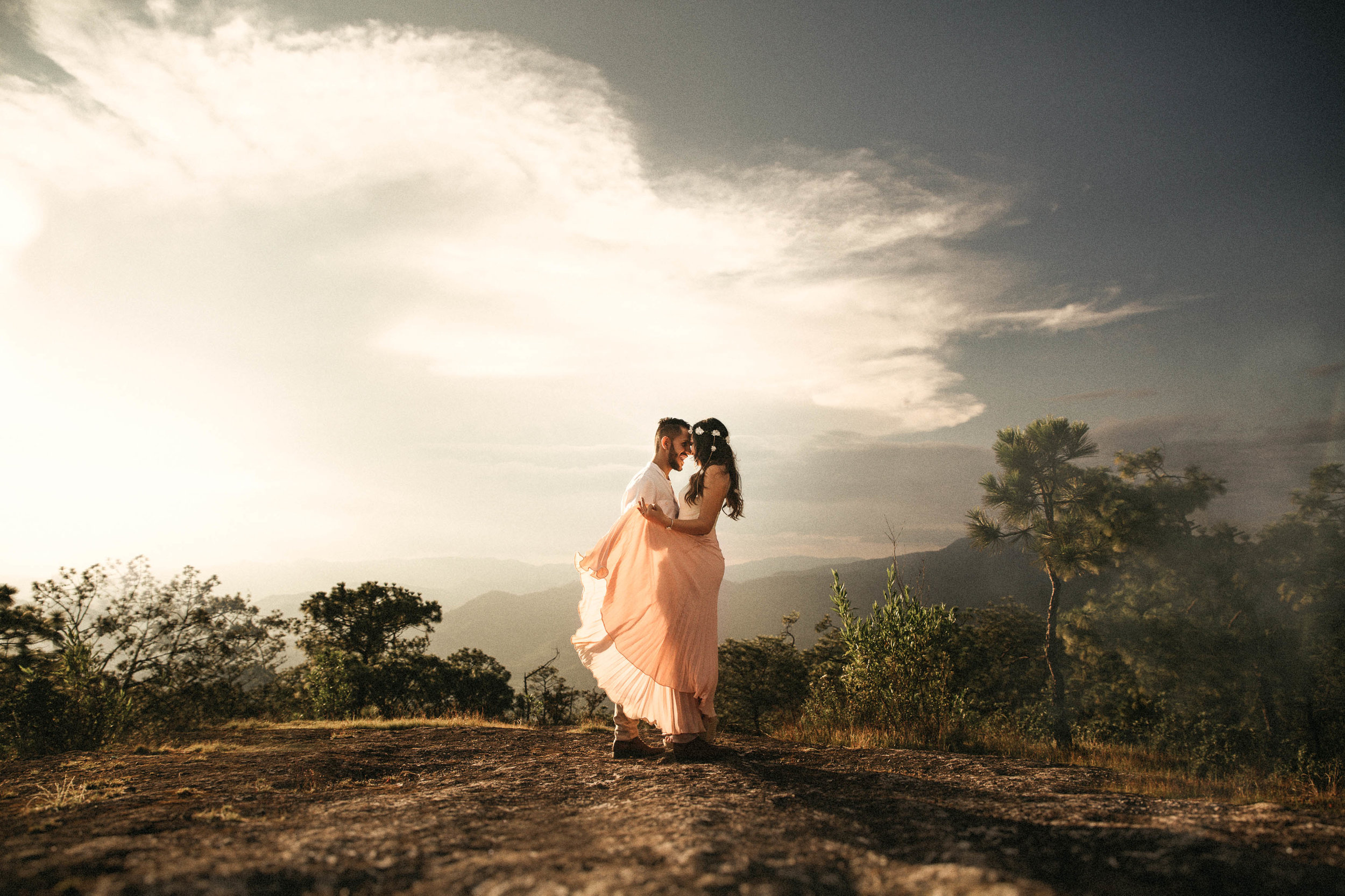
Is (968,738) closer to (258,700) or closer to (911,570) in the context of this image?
(911,570)

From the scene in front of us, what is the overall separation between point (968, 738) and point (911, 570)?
6.38 ft

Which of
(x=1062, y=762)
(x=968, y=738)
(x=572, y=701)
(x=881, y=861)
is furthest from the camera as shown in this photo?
(x=572, y=701)

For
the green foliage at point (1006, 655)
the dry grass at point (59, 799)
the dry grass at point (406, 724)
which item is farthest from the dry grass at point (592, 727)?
the green foliage at point (1006, 655)

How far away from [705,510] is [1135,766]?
366cm

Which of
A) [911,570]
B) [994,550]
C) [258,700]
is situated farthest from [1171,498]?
[258,700]

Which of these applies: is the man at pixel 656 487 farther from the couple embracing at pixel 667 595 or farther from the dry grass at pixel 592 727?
the dry grass at pixel 592 727

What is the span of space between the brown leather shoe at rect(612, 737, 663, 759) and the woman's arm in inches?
66.7

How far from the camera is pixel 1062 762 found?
4.66 m

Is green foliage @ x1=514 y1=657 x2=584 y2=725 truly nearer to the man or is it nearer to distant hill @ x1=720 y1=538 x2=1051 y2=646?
the man

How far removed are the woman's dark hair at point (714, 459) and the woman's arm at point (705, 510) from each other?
0.05m

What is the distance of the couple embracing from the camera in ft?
15.2

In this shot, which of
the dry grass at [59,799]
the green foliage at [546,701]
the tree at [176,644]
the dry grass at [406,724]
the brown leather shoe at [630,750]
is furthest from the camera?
the tree at [176,644]

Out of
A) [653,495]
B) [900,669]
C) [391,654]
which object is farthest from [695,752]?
[391,654]

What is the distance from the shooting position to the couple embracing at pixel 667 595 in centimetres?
464
